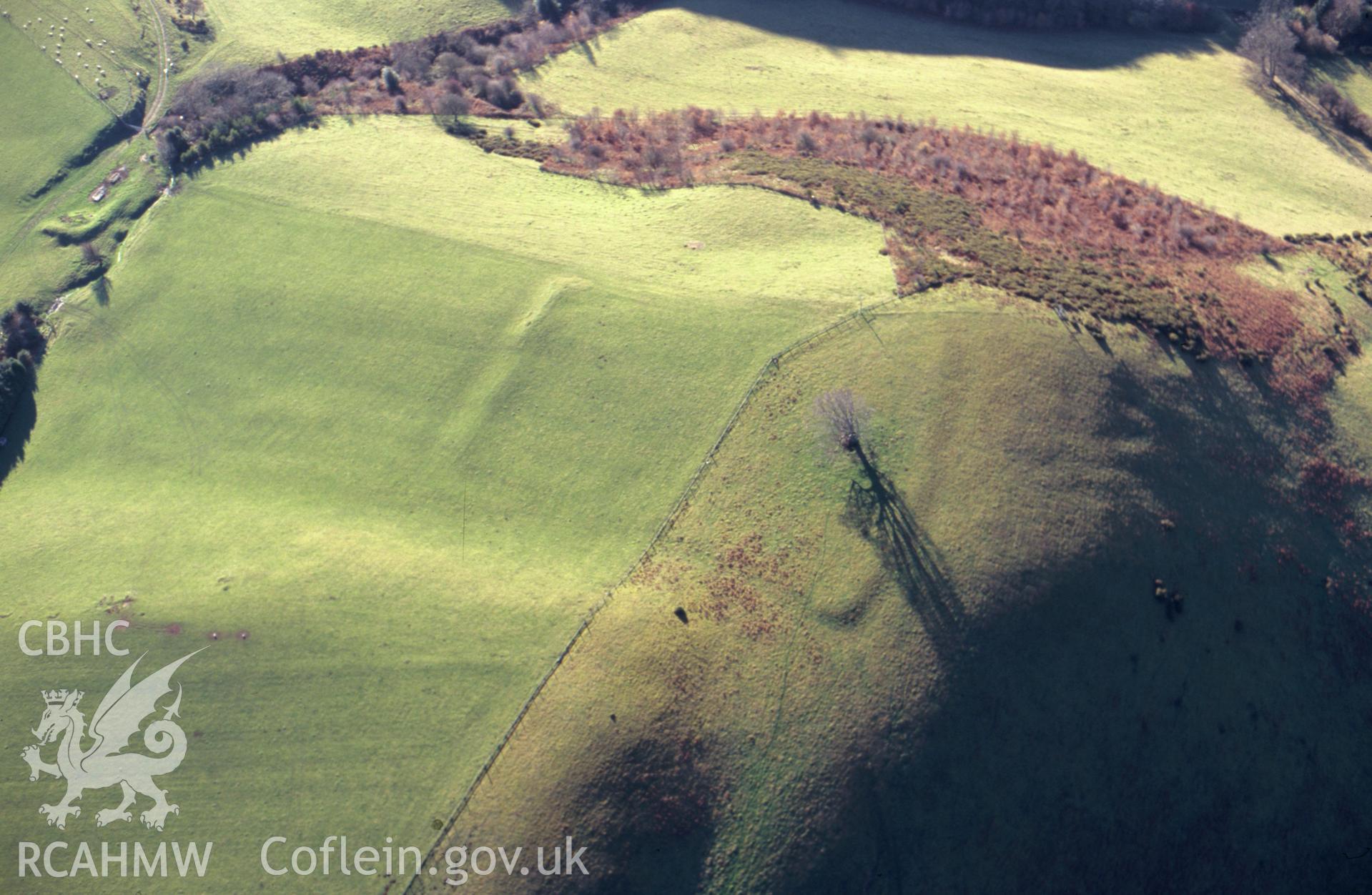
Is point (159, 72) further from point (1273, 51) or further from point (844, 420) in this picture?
point (1273, 51)

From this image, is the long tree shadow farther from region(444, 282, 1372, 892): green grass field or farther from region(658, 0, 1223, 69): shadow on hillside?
region(658, 0, 1223, 69): shadow on hillside

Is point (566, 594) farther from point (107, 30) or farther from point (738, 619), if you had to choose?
point (107, 30)

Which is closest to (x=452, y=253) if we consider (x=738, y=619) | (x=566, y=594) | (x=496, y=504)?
(x=496, y=504)

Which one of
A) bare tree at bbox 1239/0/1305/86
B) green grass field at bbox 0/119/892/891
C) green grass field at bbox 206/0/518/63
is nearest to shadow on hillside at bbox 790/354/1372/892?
green grass field at bbox 0/119/892/891

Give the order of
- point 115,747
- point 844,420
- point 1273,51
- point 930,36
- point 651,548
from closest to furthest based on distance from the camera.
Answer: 1. point 115,747
2. point 651,548
3. point 844,420
4. point 1273,51
5. point 930,36

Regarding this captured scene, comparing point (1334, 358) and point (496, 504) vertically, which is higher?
point (1334, 358)

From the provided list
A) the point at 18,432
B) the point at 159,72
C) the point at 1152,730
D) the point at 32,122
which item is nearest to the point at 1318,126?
the point at 1152,730
